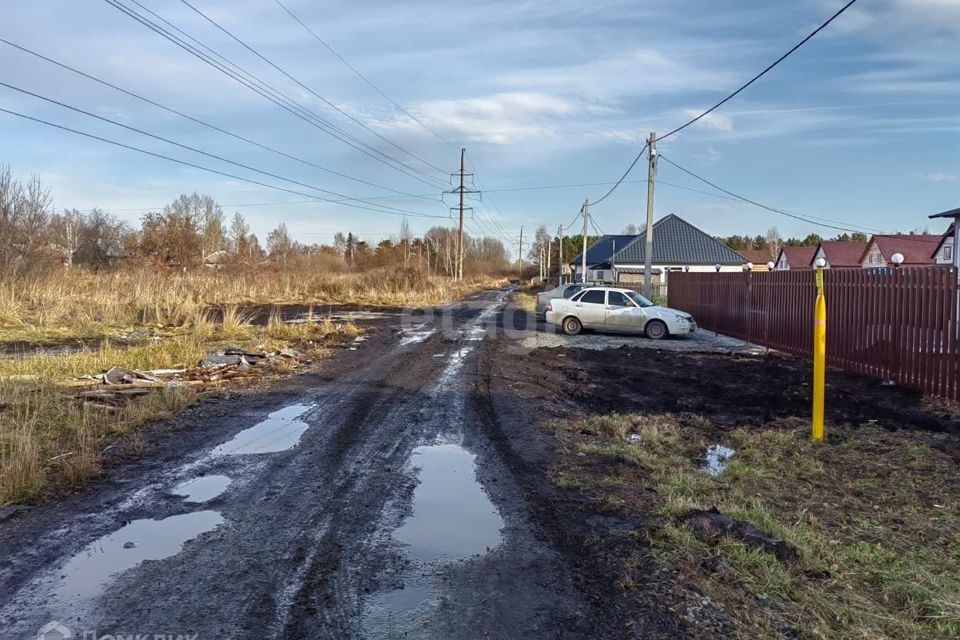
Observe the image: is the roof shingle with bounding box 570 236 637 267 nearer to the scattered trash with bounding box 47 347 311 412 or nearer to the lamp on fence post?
the lamp on fence post

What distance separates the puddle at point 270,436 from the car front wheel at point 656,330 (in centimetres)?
1359

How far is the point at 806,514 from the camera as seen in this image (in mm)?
4949

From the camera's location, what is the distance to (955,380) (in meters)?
9.05

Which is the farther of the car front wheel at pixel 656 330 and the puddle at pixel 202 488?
the car front wheel at pixel 656 330

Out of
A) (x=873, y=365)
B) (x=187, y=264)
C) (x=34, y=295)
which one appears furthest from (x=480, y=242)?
(x=873, y=365)

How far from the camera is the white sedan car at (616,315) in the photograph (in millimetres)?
20094

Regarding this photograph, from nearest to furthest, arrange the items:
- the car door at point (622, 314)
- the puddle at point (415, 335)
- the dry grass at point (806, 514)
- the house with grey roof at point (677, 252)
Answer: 1. the dry grass at point (806, 514)
2. the puddle at point (415, 335)
3. the car door at point (622, 314)
4. the house with grey roof at point (677, 252)

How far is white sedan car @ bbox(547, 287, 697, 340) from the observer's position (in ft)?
65.9

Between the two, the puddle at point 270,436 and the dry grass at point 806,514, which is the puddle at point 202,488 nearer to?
the puddle at point 270,436

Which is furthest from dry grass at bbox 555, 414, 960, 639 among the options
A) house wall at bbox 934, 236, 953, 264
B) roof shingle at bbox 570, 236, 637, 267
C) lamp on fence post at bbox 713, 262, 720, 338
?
roof shingle at bbox 570, 236, 637, 267

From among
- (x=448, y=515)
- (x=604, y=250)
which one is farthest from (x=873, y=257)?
(x=448, y=515)

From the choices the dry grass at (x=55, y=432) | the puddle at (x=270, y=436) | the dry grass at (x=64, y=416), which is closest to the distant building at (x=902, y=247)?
the dry grass at (x=64, y=416)

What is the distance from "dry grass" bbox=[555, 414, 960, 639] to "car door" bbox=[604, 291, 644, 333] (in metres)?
12.5

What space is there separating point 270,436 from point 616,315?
14.7m
